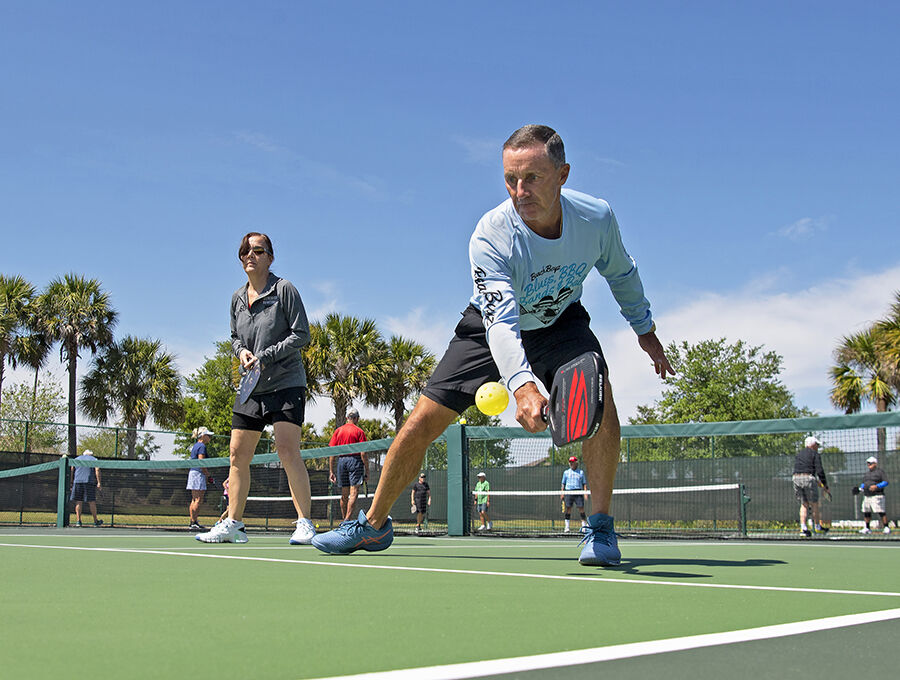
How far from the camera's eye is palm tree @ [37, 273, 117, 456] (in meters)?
37.9

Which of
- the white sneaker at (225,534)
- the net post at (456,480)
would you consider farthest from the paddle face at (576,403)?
the net post at (456,480)

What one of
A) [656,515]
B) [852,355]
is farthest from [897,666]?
[852,355]

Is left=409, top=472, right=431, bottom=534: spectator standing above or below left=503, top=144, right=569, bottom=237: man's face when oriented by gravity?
below

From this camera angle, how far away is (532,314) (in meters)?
4.39

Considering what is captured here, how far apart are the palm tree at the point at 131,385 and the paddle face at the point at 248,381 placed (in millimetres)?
35307

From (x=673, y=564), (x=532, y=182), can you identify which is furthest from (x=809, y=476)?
(x=532, y=182)

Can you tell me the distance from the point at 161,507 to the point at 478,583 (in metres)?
15.6

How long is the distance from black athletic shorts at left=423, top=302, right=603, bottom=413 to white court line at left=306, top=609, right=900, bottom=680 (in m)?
2.33

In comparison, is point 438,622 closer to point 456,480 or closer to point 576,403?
point 576,403

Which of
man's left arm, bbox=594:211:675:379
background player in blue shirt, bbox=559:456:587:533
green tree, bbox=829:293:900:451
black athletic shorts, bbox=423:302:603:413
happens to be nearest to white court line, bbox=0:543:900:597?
black athletic shorts, bbox=423:302:603:413

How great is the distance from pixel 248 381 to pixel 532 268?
2.89 meters

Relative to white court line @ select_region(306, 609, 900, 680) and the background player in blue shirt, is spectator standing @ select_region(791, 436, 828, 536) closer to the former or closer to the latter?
the background player in blue shirt

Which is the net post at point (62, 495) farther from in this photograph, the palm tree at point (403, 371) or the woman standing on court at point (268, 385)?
the palm tree at point (403, 371)

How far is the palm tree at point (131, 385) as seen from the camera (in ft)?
129
